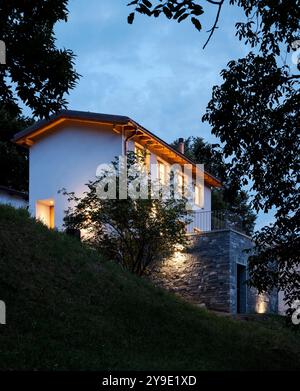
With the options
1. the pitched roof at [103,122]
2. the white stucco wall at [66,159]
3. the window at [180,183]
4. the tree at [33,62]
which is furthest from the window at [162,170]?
the tree at [33,62]

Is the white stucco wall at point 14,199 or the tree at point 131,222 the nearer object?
the tree at point 131,222

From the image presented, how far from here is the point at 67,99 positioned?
1205 centimetres

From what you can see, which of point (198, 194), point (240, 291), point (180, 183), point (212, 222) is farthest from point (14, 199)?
point (240, 291)

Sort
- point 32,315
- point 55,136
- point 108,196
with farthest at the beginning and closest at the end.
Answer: point 55,136
point 108,196
point 32,315

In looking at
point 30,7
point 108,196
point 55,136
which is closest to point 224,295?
point 108,196

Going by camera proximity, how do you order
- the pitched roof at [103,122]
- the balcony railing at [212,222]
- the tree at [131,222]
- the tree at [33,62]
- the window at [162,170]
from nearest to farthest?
the tree at [33,62]
the tree at [131,222]
the pitched roof at [103,122]
the balcony railing at [212,222]
the window at [162,170]

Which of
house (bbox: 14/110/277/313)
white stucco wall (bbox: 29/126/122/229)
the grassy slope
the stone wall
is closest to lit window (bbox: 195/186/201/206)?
house (bbox: 14/110/277/313)

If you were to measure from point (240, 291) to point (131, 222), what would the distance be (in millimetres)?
5295

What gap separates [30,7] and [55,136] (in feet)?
60.9

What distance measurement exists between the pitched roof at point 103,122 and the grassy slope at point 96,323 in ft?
26.1

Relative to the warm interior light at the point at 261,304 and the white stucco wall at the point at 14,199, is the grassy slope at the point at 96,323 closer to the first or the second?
the warm interior light at the point at 261,304

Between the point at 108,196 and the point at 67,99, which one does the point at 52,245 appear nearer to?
the point at 108,196

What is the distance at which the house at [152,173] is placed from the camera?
81.0 ft

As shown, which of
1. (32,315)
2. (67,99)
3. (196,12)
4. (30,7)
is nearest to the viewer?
(196,12)
